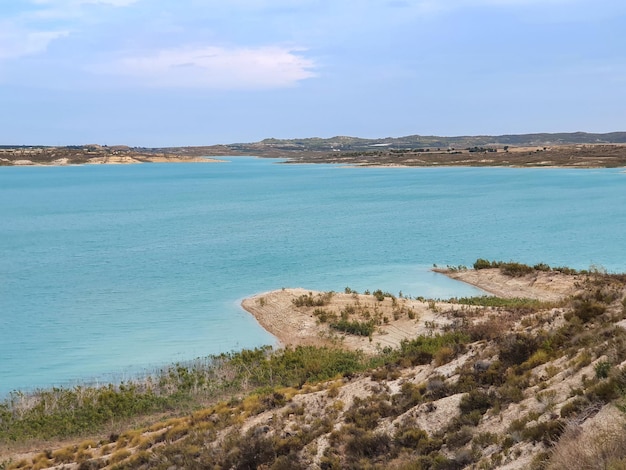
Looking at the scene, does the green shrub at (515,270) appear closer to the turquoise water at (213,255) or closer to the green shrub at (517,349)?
the turquoise water at (213,255)

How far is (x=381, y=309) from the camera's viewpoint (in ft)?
83.5

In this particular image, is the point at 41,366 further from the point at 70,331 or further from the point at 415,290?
the point at 415,290

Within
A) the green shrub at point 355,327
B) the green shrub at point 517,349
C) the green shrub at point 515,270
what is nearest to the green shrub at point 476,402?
the green shrub at point 517,349

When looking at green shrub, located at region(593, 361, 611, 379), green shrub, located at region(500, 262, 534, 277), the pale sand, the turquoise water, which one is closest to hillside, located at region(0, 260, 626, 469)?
green shrub, located at region(593, 361, 611, 379)

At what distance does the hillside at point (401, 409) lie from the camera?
9211 millimetres

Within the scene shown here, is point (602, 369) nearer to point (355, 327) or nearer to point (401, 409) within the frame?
point (401, 409)

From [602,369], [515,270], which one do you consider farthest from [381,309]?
[602,369]

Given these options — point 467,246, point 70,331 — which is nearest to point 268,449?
point 70,331

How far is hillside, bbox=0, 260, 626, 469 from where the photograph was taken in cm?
921

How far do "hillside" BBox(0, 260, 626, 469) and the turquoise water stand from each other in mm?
4665

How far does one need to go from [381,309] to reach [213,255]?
19.7 m

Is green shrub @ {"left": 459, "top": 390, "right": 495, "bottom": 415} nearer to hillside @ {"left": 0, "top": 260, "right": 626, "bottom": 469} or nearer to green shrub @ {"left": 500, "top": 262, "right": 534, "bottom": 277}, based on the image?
hillside @ {"left": 0, "top": 260, "right": 626, "bottom": 469}

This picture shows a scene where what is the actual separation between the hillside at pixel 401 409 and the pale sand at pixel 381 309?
1.23m

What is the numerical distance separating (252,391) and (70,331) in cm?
1175
